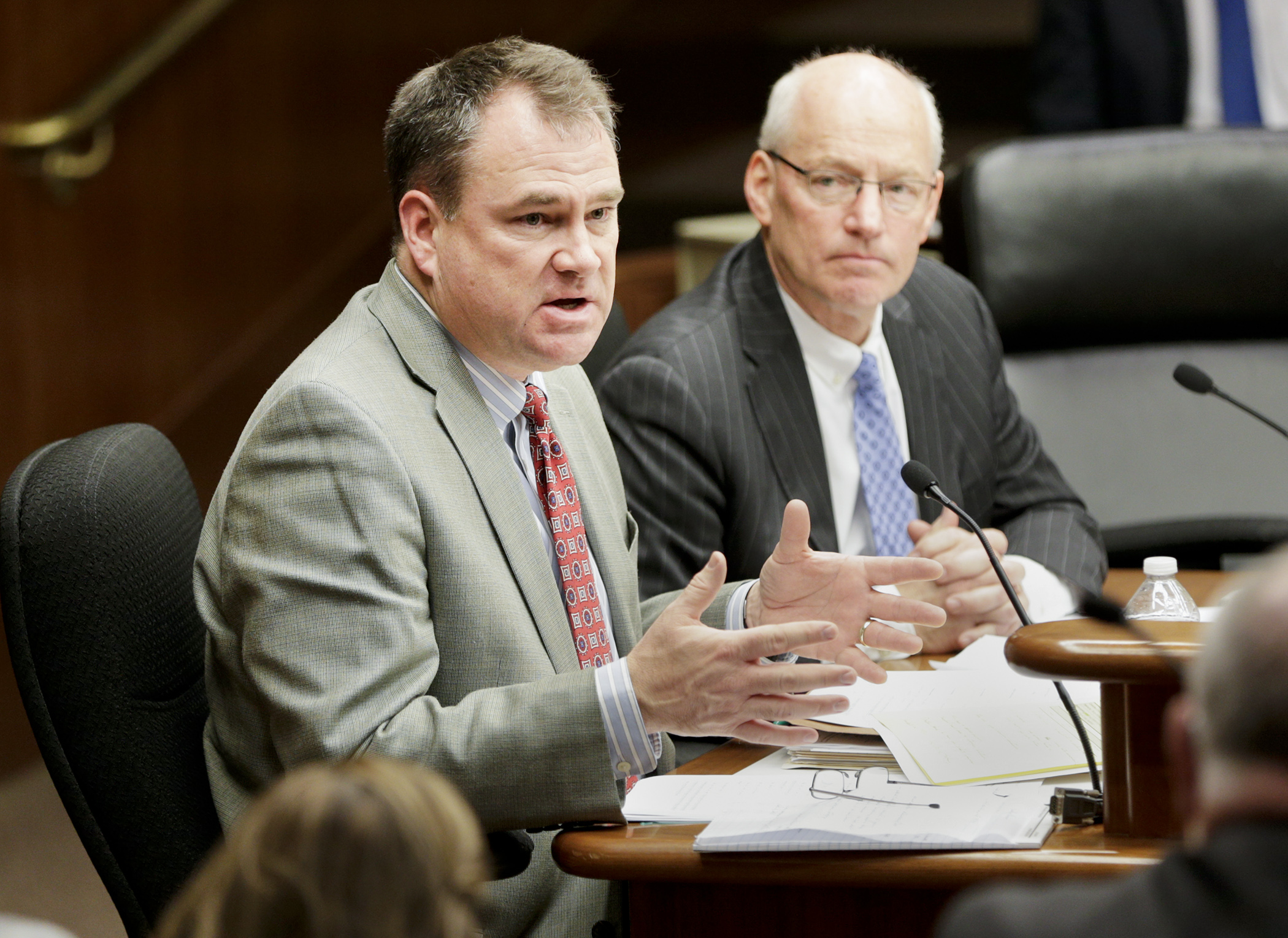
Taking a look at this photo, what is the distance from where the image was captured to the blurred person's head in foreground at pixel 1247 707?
0.58m

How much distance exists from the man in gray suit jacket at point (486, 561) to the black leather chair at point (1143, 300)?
125 centimetres

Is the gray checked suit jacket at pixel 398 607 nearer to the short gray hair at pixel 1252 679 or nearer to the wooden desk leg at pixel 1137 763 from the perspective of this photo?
the wooden desk leg at pixel 1137 763

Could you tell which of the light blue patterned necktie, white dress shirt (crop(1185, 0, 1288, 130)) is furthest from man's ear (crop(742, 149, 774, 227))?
white dress shirt (crop(1185, 0, 1288, 130))

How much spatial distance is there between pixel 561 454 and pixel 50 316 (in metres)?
1.99

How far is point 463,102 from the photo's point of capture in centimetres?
151

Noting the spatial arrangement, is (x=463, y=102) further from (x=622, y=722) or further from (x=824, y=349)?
(x=824, y=349)

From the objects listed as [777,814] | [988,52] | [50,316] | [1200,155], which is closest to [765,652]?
[777,814]

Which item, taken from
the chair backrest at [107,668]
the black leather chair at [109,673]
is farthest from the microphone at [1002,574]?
the chair backrest at [107,668]

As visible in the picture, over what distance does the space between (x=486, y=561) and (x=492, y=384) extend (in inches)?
8.8

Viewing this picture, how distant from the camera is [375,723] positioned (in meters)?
1.30

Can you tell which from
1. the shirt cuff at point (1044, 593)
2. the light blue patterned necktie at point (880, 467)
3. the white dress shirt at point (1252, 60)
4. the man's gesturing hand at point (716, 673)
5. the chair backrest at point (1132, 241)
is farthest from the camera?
the white dress shirt at point (1252, 60)

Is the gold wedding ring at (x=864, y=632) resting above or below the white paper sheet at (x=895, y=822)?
above

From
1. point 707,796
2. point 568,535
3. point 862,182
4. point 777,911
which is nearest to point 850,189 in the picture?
point 862,182

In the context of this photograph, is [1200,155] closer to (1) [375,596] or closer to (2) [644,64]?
(1) [375,596]
